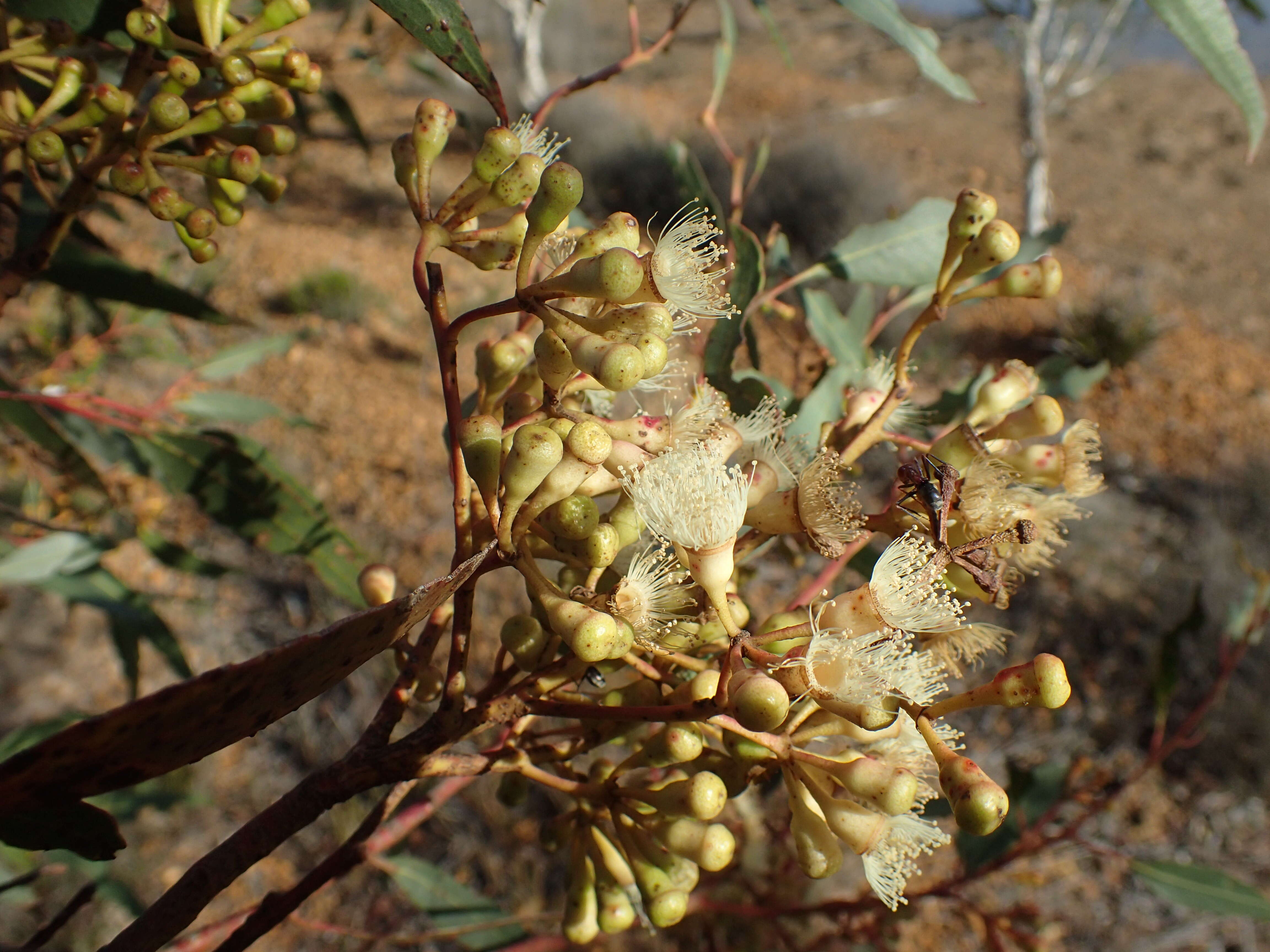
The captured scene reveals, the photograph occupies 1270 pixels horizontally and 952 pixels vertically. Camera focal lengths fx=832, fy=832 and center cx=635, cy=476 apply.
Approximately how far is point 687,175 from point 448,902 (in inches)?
48.8

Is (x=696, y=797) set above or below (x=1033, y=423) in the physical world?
below

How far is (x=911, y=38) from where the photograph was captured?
2.77ft

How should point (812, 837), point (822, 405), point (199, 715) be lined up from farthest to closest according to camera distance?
point (822, 405)
point (812, 837)
point (199, 715)

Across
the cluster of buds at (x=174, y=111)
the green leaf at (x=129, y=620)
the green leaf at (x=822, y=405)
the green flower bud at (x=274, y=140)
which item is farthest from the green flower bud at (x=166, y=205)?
the green leaf at (x=129, y=620)

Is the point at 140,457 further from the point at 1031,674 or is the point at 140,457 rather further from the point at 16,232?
the point at 1031,674

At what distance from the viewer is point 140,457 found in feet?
4.89

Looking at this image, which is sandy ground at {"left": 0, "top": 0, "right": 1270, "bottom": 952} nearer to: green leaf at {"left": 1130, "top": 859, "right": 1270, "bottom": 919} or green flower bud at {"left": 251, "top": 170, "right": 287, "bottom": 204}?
green leaf at {"left": 1130, "top": 859, "right": 1270, "bottom": 919}

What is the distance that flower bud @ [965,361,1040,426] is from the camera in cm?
80

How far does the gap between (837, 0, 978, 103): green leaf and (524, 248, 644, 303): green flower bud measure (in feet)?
1.31

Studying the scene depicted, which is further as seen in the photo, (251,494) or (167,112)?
(251,494)

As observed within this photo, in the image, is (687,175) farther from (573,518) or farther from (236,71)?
(573,518)

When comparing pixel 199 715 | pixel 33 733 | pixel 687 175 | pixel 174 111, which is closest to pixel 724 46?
pixel 687 175

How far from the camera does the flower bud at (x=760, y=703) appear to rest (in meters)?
0.53

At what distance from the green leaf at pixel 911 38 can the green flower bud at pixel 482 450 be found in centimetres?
53
